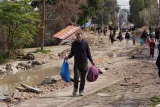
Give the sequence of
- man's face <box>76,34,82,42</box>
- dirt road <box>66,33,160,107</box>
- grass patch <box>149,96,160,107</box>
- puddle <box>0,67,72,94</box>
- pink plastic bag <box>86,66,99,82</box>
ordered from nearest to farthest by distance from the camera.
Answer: grass patch <box>149,96,160,107</box>, dirt road <box>66,33,160,107</box>, man's face <box>76,34,82,42</box>, pink plastic bag <box>86,66,99,82</box>, puddle <box>0,67,72,94</box>

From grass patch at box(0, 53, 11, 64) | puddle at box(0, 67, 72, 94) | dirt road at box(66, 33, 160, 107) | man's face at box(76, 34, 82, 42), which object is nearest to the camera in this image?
dirt road at box(66, 33, 160, 107)

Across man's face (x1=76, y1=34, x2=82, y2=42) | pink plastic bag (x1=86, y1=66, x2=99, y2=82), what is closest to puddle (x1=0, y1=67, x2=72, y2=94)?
pink plastic bag (x1=86, y1=66, x2=99, y2=82)

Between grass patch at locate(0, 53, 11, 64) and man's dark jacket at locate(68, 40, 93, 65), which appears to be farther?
grass patch at locate(0, 53, 11, 64)

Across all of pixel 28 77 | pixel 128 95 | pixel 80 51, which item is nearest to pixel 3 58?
pixel 28 77

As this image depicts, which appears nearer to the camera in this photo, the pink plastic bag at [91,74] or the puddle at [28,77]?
the pink plastic bag at [91,74]

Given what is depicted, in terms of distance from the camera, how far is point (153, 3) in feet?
251

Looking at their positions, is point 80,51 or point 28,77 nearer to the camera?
point 80,51

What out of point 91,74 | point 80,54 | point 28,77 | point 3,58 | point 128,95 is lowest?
point 28,77

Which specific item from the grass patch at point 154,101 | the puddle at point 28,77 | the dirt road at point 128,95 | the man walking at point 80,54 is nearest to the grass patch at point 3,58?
the puddle at point 28,77

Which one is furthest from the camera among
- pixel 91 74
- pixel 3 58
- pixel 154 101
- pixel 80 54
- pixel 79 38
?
pixel 3 58

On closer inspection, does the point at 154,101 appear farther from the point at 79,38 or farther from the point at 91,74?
the point at 79,38

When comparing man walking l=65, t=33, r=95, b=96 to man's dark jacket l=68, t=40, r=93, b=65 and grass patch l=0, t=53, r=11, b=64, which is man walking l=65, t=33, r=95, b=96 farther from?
grass patch l=0, t=53, r=11, b=64

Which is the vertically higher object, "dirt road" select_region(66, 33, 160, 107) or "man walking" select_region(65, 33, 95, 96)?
"man walking" select_region(65, 33, 95, 96)

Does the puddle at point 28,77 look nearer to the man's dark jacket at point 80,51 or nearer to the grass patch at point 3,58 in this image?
the grass patch at point 3,58
